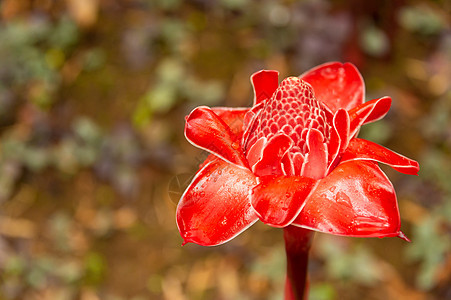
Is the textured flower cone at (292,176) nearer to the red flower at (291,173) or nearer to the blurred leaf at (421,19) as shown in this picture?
the red flower at (291,173)

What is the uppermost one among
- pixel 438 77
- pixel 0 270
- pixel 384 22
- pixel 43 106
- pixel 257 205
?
pixel 257 205

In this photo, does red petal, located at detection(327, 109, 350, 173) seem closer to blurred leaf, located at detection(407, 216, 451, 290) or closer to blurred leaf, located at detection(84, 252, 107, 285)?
blurred leaf, located at detection(407, 216, 451, 290)

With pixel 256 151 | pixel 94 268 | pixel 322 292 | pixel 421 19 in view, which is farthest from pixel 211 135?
pixel 421 19

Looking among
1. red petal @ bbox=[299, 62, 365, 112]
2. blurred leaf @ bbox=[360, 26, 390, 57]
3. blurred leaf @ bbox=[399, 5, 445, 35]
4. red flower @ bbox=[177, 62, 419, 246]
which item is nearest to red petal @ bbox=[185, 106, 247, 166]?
red flower @ bbox=[177, 62, 419, 246]

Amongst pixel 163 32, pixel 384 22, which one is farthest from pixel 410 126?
pixel 163 32

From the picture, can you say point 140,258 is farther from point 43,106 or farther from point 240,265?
point 43,106

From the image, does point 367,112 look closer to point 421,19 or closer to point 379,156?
point 379,156

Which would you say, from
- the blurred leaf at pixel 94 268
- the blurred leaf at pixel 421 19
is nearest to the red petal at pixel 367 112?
the blurred leaf at pixel 94 268
